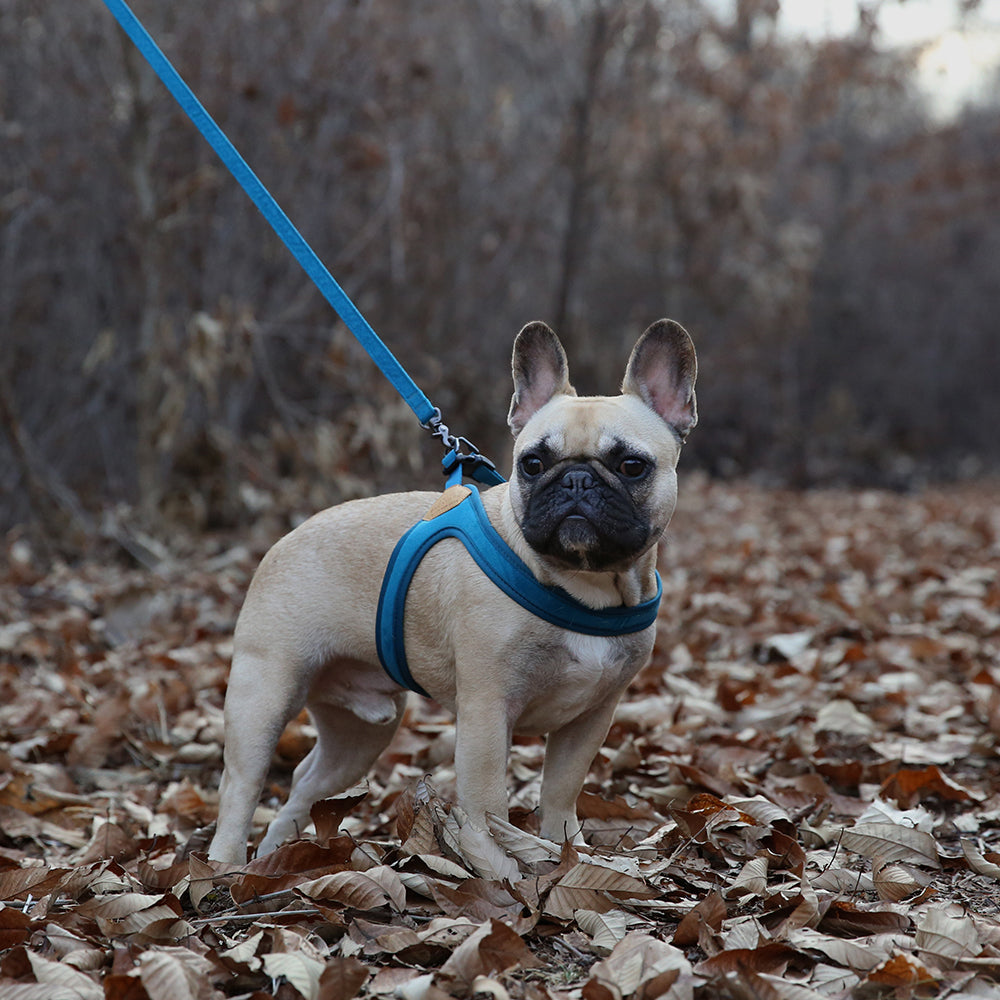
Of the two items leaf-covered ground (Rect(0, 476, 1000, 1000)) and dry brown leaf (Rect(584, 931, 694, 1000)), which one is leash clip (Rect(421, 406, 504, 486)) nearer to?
leaf-covered ground (Rect(0, 476, 1000, 1000))

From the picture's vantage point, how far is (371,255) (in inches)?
395

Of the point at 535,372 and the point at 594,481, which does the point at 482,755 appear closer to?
the point at 594,481

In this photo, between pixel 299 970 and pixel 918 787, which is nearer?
pixel 299 970

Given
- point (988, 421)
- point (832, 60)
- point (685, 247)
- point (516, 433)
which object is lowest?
point (988, 421)

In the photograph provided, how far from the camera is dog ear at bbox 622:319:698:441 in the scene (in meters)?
3.10

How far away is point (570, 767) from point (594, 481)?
854 mm

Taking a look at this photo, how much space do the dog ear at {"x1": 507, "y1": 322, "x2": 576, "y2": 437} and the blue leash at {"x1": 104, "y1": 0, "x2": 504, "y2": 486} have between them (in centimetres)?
26

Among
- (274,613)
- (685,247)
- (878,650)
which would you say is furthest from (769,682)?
(685,247)

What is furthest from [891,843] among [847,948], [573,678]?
[573,678]

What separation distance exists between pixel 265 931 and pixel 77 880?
0.67 m

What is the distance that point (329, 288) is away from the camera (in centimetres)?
351

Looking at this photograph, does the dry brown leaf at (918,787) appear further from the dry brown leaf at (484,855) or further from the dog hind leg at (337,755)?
the dog hind leg at (337,755)

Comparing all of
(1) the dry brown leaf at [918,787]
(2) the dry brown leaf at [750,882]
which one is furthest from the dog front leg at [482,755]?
(1) the dry brown leaf at [918,787]

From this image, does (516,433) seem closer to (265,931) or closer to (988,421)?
(265,931)
